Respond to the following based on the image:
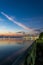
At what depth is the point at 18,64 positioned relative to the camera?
315 centimetres

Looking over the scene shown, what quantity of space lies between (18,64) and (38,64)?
35.5ft

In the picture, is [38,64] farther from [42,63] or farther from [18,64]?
[18,64]

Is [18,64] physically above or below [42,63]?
above

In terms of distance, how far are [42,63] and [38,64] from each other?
498 millimetres

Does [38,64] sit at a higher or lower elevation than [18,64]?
lower

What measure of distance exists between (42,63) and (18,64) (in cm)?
1105

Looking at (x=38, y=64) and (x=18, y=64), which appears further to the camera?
(x=38, y=64)

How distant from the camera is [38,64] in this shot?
13.5 m

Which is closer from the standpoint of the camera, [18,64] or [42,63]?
[18,64]

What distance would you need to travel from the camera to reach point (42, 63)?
13641 millimetres

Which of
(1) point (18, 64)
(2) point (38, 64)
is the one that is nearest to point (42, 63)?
(2) point (38, 64)
